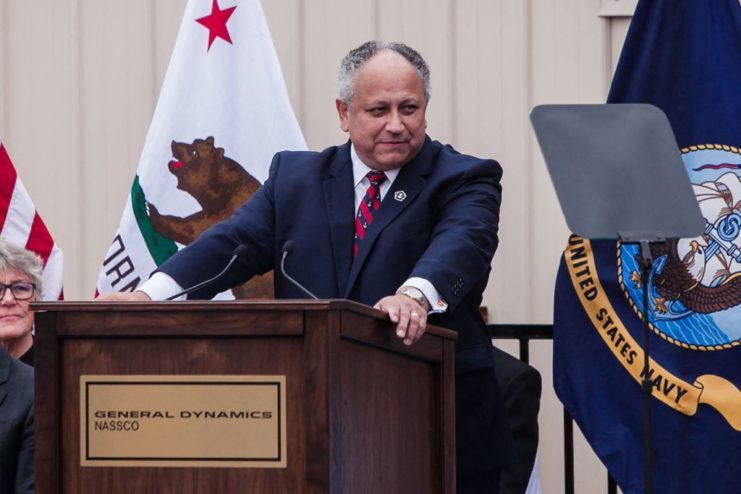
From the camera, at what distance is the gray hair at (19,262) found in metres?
4.96

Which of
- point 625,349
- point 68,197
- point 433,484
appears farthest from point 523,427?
point 68,197

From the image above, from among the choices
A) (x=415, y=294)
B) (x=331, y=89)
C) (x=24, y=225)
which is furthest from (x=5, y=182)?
(x=415, y=294)

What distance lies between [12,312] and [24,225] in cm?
92

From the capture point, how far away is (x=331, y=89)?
602 cm

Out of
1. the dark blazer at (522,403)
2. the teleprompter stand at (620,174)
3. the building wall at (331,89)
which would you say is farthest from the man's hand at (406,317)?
the building wall at (331,89)

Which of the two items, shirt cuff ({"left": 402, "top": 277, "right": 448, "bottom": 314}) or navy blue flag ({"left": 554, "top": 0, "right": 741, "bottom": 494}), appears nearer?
shirt cuff ({"left": 402, "top": 277, "right": 448, "bottom": 314})

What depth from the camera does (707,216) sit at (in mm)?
4895

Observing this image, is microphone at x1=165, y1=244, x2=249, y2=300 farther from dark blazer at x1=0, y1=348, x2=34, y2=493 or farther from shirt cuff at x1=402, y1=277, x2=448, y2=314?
dark blazer at x1=0, y1=348, x2=34, y2=493

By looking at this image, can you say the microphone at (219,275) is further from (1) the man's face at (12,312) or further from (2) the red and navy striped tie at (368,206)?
(1) the man's face at (12,312)

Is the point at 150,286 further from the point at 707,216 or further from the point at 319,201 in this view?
the point at 707,216

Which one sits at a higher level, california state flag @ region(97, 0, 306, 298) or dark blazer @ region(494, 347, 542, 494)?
california state flag @ region(97, 0, 306, 298)

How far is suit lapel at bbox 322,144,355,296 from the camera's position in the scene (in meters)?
3.49

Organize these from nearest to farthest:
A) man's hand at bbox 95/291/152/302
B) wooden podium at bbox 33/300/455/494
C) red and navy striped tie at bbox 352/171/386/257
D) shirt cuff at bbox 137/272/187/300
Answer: wooden podium at bbox 33/300/455/494 → man's hand at bbox 95/291/152/302 → shirt cuff at bbox 137/272/187/300 → red and navy striped tie at bbox 352/171/386/257

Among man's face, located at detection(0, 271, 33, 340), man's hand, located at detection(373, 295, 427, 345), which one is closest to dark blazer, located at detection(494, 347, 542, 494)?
man's face, located at detection(0, 271, 33, 340)
